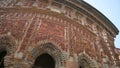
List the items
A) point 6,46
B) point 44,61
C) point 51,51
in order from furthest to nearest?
point 44,61, point 51,51, point 6,46

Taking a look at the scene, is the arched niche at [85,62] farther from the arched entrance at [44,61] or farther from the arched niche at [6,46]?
the arched niche at [6,46]

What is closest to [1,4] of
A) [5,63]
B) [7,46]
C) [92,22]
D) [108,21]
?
[7,46]

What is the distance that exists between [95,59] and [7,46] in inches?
139

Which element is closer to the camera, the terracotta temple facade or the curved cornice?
the terracotta temple facade

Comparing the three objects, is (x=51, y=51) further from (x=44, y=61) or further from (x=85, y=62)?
(x=85, y=62)

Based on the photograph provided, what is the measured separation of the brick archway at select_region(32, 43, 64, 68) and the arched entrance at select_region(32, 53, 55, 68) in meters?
0.20

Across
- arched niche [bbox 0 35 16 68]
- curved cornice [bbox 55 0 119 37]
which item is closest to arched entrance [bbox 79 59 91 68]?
arched niche [bbox 0 35 16 68]

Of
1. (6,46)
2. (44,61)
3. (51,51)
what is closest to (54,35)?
(51,51)

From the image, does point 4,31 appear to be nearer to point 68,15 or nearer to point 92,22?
point 68,15

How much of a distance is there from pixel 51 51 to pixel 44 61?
491mm

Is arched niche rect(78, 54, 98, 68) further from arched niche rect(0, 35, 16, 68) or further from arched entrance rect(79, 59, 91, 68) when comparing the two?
arched niche rect(0, 35, 16, 68)

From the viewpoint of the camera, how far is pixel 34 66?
27.1 feet

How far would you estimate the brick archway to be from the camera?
331 inches

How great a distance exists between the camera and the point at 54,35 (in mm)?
9133
